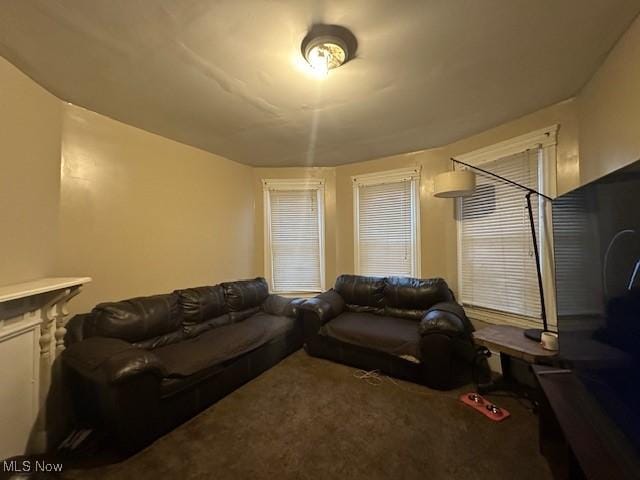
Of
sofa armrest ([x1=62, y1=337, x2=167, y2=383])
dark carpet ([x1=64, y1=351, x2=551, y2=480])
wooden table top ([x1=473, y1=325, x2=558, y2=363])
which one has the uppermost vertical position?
sofa armrest ([x1=62, y1=337, x2=167, y2=383])

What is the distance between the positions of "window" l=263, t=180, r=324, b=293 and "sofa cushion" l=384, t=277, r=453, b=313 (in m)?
1.15

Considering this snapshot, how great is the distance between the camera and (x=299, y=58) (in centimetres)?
167

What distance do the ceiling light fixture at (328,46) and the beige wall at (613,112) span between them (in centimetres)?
153

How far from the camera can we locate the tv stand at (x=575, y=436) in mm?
999

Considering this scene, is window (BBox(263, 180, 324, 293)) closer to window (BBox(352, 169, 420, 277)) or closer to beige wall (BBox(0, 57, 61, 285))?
window (BBox(352, 169, 420, 277))

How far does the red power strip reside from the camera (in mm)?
2045

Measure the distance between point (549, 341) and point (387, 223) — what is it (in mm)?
2205

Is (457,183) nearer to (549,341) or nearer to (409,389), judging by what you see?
(549,341)

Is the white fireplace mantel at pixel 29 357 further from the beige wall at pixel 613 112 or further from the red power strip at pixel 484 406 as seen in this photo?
the beige wall at pixel 613 112

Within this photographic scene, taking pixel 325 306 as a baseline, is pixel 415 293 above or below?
above

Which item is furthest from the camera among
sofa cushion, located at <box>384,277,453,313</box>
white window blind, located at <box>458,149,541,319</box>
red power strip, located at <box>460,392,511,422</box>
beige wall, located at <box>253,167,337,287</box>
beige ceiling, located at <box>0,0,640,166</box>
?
beige wall, located at <box>253,167,337,287</box>

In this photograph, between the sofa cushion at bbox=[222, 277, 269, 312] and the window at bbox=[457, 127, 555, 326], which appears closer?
the window at bbox=[457, 127, 555, 326]

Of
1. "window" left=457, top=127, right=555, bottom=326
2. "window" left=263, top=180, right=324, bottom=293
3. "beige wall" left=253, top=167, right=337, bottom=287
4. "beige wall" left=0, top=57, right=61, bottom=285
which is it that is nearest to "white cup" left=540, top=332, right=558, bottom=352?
"window" left=457, top=127, right=555, bottom=326

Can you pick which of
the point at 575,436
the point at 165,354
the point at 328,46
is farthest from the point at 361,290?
the point at 328,46
